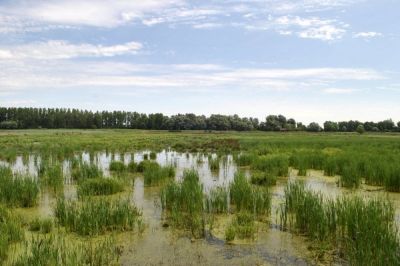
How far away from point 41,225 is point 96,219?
122 cm

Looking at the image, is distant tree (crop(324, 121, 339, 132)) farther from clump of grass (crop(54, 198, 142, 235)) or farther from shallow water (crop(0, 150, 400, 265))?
clump of grass (crop(54, 198, 142, 235))

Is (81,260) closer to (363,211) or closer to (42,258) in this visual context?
(42,258)

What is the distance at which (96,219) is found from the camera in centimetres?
787

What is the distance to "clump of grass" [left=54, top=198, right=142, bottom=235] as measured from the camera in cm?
783

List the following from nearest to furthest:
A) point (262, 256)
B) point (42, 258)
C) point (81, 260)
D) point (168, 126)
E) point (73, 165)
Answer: point (42, 258) → point (81, 260) → point (262, 256) → point (73, 165) → point (168, 126)

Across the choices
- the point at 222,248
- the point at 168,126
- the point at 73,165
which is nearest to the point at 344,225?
the point at 222,248

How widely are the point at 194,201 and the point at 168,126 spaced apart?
107172 mm

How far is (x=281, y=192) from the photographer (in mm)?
12891

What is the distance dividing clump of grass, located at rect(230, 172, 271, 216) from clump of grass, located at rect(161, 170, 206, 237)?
100 centimetres

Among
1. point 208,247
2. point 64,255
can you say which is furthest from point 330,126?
point 64,255

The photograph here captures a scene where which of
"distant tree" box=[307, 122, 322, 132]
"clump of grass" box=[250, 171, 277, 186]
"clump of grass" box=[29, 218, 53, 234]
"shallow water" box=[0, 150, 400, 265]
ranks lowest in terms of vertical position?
"shallow water" box=[0, 150, 400, 265]

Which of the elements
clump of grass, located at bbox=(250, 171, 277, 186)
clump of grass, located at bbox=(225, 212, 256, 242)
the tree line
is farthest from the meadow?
the tree line

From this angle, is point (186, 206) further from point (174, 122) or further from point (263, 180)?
point (174, 122)

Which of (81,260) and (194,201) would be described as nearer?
(81,260)
